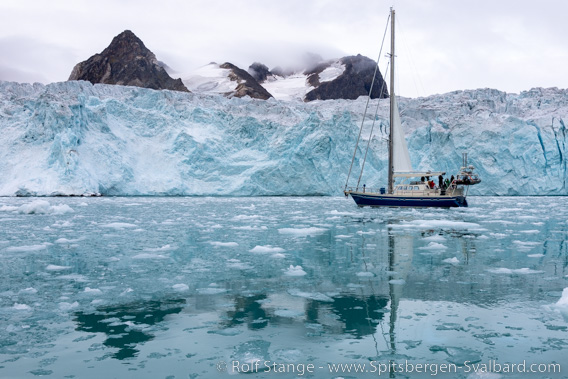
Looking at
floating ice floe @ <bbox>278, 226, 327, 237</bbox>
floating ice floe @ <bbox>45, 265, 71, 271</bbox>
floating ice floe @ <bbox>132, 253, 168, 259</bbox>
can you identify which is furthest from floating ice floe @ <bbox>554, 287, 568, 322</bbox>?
floating ice floe @ <bbox>278, 226, 327, 237</bbox>

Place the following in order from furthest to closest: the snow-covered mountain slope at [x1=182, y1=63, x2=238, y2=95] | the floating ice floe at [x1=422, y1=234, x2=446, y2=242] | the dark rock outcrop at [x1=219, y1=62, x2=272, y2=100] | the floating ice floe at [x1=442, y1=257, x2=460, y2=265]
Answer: the snow-covered mountain slope at [x1=182, y1=63, x2=238, y2=95]
the dark rock outcrop at [x1=219, y1=62, x2=272, y2=100]
the floating ice floe at [x1=422, y1=234, x2=446, y2=242]
the floating ice floe at [x1=442, y1=257, x2=460, y2=265]

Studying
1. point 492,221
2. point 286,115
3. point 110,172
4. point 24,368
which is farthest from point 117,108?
point 24,368

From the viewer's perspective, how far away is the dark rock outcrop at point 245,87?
250 feet

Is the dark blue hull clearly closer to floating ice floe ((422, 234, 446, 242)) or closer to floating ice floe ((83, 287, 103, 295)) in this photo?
floating ice floe ((422, 234, 446, 242))

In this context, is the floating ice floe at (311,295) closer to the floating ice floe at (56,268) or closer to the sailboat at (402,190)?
the floating ice floe at (56,268)

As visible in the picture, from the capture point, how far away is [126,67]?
273 feet

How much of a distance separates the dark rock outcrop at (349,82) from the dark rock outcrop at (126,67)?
28965 millimetres

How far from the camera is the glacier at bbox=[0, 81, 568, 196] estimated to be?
35.1 meters

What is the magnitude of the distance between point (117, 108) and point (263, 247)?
3528 centimetres

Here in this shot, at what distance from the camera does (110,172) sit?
3616 centimetres

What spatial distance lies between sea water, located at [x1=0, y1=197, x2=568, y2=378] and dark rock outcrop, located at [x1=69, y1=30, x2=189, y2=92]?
75.4 m

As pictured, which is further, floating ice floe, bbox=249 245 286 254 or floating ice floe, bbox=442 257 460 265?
floating ice floe, bbox=249 245 286 254

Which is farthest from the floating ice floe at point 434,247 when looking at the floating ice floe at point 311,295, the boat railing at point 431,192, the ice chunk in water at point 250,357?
the boat railing at point 431,192

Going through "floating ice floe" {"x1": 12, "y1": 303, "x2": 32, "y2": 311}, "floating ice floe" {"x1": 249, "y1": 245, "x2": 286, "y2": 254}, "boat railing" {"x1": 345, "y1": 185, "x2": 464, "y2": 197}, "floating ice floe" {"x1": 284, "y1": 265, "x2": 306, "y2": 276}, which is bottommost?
"floating ice floe" {"x1": 249, "y1": 245, "x2": 286, "y2": 254}
